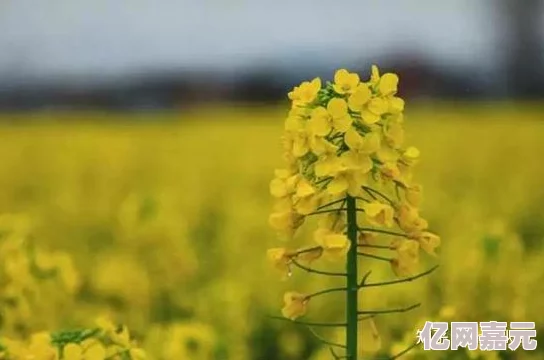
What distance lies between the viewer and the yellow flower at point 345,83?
1.21 metres

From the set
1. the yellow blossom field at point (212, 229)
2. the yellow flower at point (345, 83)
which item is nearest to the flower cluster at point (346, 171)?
the yellow flower at point (345, 83)

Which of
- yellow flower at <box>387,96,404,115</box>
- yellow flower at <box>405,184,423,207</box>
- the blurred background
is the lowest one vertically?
yellow flower at <box>405,184,423,207</box>

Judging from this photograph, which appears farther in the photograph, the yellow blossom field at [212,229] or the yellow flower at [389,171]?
the yellow blossom field at [212,229]

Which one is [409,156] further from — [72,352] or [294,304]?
[72,352]

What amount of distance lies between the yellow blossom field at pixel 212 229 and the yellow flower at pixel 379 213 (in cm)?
21

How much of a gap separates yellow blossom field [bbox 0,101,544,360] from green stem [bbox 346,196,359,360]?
0.43ft

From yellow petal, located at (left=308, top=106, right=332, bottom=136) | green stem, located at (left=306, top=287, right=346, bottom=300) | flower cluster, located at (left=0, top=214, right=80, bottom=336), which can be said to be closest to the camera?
yellow petal, located at (left=308, top=106, right=332, bottom=136)

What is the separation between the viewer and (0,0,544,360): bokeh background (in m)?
1.42

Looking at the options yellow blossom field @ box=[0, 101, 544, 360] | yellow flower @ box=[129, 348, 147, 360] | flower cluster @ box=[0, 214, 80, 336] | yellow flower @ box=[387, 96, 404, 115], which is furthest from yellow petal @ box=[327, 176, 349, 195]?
flower cluster @ box=[0, 214, 80, 336]

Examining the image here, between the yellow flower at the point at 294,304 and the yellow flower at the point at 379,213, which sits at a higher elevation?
the yellow flower at the point at 379,213

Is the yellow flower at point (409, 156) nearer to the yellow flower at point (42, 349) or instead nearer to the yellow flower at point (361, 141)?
the yellow flower at point (361, 141)

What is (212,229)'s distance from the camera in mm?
1489

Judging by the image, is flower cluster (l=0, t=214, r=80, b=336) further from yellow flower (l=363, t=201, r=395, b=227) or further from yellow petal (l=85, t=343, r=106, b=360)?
yellow flower (l=363, t=201, r=395, b=227)

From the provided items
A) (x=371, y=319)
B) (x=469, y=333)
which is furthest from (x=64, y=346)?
(x=469, y=333)
